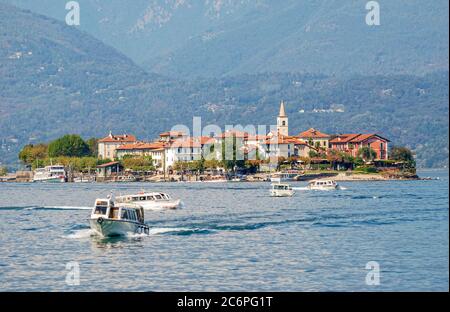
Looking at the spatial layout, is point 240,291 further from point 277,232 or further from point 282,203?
point 282,203

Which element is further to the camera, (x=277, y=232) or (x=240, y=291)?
(x=277, y=232)

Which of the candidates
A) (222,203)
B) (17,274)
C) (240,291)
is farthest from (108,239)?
(222,203)

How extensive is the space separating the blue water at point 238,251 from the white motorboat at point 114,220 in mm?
682

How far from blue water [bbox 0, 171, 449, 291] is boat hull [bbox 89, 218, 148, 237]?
58 cm

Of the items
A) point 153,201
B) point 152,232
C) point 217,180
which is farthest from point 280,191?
point 217,180

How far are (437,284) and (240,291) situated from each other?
688cm

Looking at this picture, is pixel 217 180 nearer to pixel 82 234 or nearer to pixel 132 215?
pixel 132 215

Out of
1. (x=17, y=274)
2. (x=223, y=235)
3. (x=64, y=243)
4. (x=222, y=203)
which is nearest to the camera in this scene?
(x=17, y=274)

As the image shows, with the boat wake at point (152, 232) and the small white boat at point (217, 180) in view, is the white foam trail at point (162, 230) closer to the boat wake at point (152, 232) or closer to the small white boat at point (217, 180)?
the boat wake at point (152, 232)

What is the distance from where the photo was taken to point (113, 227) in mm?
60781

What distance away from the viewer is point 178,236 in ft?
203

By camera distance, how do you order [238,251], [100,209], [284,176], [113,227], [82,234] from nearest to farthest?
[238,251] → [113,227] → [100,209] → [82,234] → [284,176]

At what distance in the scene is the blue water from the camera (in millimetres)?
44594

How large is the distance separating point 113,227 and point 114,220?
423 mm
